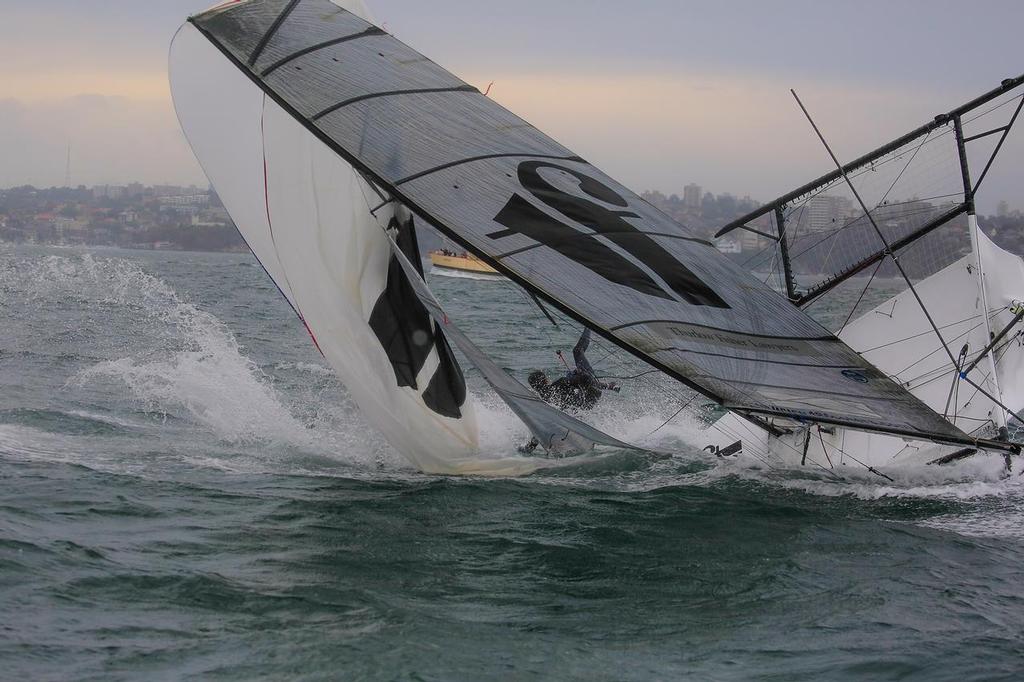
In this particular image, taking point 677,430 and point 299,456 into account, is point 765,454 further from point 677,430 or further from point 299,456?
point 299,456

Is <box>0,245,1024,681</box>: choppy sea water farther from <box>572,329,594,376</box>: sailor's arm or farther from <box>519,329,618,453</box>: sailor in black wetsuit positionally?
<box>572,329,594,376</box>: sailor's arm

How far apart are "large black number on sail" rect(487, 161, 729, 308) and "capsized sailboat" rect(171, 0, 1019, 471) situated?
1 centimetres

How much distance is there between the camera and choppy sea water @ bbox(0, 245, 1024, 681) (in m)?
4.54

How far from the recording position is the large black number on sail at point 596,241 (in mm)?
6664

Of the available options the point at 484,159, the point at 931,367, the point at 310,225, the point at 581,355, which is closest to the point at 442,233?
the point at 484,159

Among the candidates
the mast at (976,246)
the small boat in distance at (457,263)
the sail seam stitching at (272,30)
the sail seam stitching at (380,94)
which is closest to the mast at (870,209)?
the mast at (976,246)

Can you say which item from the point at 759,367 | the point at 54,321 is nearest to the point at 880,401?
the point at 759,367

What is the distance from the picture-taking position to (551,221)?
22.5ft

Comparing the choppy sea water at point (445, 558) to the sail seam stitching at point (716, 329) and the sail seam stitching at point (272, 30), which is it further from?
the sail seam stitching at point (272, 30)

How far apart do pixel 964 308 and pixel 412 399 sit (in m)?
4.57

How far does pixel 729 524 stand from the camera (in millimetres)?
6805

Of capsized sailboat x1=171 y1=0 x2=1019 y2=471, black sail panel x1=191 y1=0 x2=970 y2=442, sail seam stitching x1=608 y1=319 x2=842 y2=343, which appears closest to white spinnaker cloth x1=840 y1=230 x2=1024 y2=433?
capsized sailboat x1=171 y1=0 x2=1019 y2=471

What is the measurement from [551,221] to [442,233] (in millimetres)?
666

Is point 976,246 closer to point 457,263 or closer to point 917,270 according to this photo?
point 917,270
